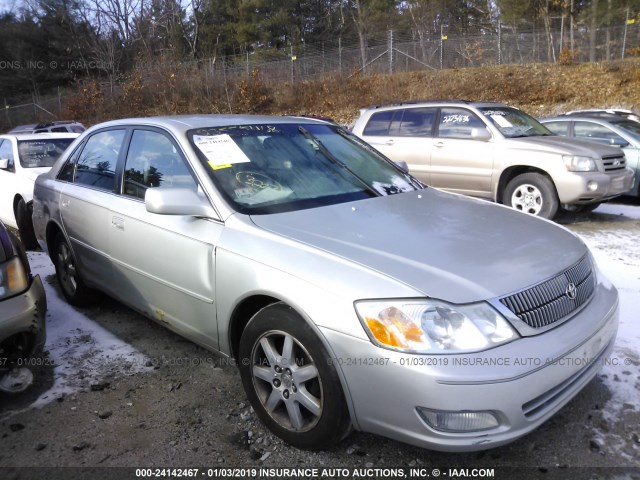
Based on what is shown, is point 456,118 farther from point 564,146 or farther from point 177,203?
point 177,203

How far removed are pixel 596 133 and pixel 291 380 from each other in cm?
824

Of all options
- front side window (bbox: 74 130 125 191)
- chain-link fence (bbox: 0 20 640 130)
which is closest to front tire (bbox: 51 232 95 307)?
front side window (bbox: 74 130 125 191)

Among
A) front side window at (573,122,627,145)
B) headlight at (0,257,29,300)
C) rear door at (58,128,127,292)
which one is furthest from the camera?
front side window at (573,122,627,145)

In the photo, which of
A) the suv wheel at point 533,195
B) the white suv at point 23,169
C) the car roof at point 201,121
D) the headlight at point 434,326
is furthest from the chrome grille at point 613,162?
the white suv at point 23,169

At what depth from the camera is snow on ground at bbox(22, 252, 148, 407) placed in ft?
10.9

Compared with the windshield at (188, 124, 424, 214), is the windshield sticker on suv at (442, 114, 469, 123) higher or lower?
higher

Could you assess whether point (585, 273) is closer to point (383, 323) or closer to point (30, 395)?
point (383, 323)

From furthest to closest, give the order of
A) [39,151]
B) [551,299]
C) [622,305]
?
[39,151] < [622,305] < [551,299]

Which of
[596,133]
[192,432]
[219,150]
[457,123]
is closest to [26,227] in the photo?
[219,150]

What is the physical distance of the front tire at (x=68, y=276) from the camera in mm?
4340

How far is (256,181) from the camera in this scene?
3.06m

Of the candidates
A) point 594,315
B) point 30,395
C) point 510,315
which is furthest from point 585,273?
point 30,395

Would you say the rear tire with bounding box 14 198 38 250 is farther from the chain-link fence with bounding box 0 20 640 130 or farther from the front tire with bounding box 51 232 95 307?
the chain-link fence with bounding box 0 20 640 130

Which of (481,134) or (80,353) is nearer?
(80,353)
